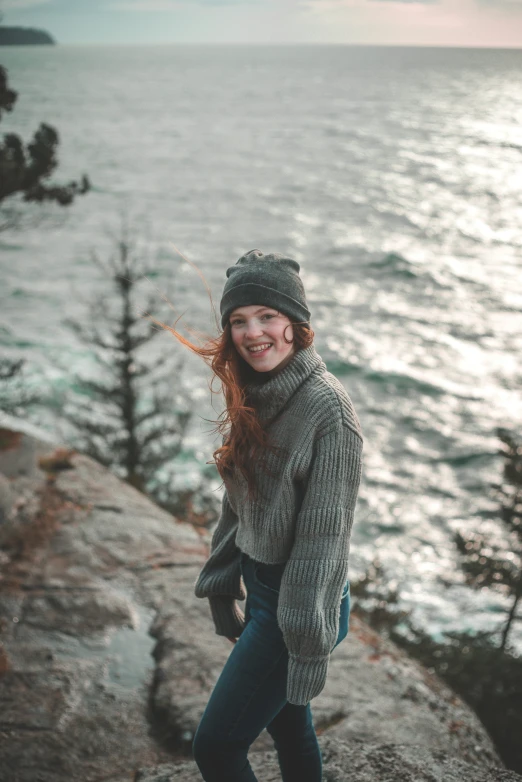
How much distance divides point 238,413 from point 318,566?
629 millimetres

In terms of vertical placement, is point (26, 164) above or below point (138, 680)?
above

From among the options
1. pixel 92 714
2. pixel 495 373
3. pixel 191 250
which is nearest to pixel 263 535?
pixel 92 714

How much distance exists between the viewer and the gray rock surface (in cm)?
331

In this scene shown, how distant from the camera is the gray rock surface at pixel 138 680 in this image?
331 cm

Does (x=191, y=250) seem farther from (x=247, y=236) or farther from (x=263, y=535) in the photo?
(x=263, y=535)

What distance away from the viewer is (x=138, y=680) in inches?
161

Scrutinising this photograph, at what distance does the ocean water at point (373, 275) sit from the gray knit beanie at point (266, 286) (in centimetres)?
32

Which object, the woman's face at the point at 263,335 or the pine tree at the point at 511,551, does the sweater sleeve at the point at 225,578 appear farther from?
the pine tree at the point at 511,551

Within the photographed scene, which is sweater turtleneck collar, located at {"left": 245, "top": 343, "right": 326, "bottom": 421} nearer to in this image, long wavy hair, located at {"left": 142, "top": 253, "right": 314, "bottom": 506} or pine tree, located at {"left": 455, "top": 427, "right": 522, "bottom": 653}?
long wavy hair, located at {"left": 142, "top": 253, "right": 314, "bottom": 506}

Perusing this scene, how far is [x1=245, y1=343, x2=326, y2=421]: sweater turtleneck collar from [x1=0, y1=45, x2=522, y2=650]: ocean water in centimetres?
34

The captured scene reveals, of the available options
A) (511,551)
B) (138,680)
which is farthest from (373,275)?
(138,680)

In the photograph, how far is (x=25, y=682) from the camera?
13.0ft

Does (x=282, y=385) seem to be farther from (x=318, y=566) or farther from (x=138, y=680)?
(x=138, y=680)

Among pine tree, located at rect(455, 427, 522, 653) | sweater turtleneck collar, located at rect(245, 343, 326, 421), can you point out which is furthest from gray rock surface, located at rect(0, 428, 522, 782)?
pine tree, located at rect(455, 427, 522, 653)
